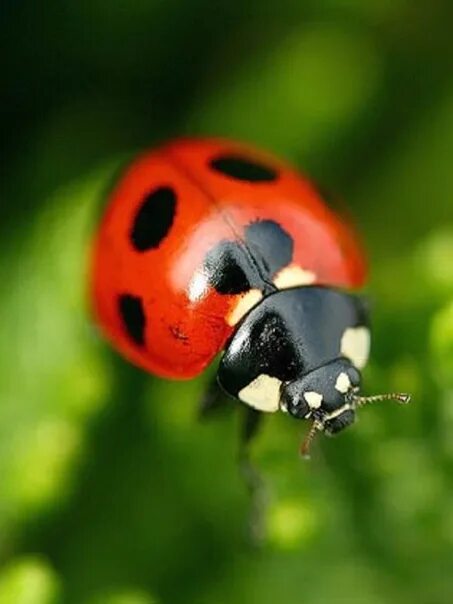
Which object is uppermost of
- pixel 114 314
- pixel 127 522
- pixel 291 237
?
pixel 291 237

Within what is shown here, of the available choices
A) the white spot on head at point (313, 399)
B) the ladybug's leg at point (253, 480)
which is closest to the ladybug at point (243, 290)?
the white spot on head at point (313, 399)

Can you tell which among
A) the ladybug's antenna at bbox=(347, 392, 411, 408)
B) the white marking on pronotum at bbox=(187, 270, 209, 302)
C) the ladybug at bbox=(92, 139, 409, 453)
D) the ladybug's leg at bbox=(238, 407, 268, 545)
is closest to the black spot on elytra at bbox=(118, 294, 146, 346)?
the ladybug at bbox=(92, 139, 409, 453)

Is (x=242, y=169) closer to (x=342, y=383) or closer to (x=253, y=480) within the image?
(x=342, y=383)

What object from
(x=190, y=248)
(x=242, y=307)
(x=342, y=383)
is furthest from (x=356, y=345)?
(x=190, y=248)

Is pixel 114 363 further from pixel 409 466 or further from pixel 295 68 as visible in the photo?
pixel 295 68

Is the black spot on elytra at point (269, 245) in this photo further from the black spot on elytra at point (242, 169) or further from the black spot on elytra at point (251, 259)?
the black spot on elytra at point (242, 169)

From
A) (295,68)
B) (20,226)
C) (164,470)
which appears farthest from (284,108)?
(164,470)

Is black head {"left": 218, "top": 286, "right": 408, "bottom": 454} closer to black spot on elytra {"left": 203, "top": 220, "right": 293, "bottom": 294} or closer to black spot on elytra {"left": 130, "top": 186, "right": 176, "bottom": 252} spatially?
black spot on elytra {"left": 203, "top": 220, "right": 293, "bottom": 294}
